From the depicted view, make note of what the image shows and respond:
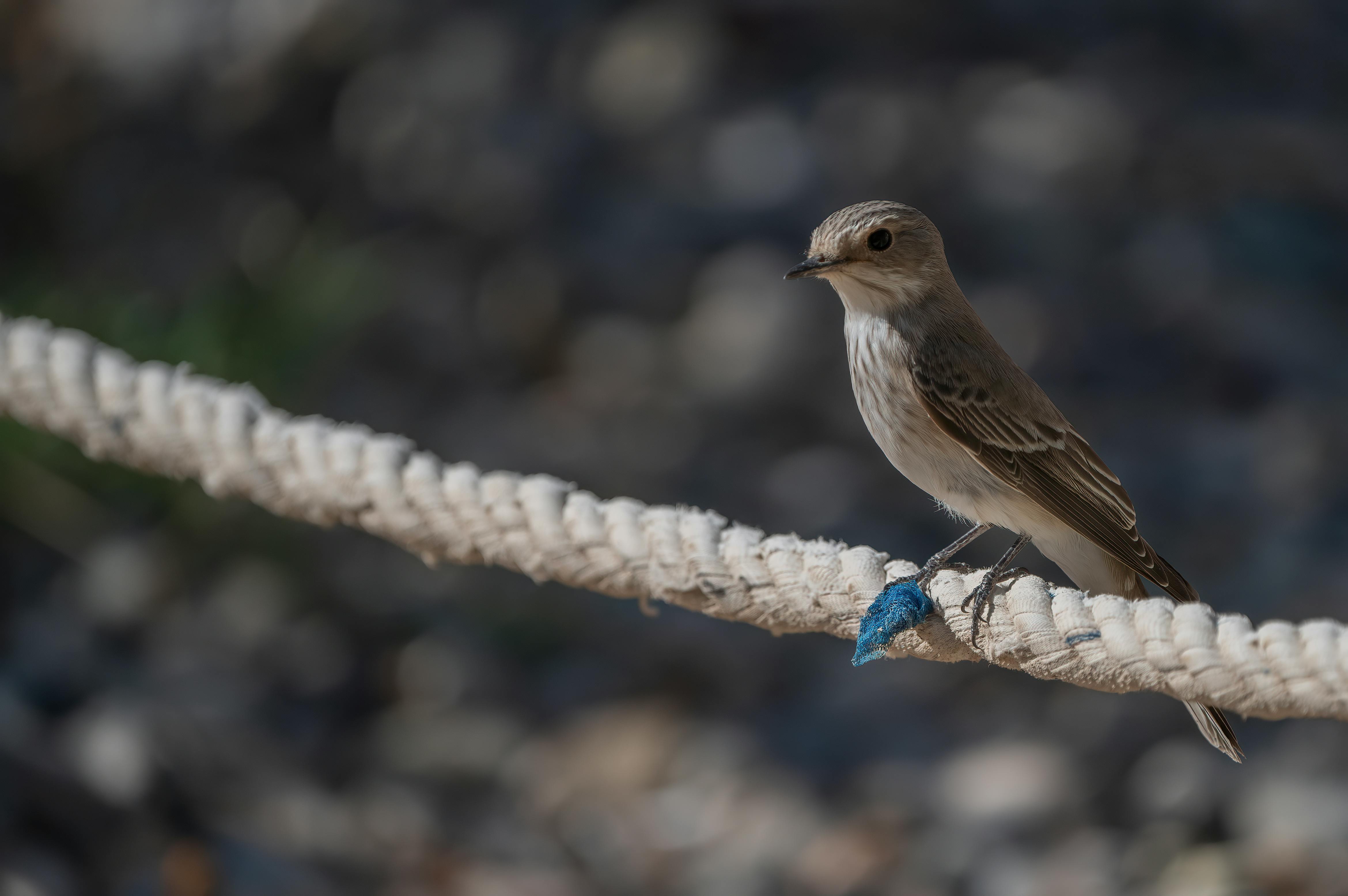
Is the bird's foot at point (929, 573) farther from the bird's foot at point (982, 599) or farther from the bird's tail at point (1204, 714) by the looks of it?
the bird's tail at point (1204, 714)

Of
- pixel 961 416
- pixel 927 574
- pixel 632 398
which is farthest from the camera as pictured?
pixel 632 398

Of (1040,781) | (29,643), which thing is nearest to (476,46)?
(29,643)

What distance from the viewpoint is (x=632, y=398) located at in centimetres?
528

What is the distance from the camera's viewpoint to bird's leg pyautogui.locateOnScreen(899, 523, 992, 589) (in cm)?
160

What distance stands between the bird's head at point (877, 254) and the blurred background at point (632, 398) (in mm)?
2134

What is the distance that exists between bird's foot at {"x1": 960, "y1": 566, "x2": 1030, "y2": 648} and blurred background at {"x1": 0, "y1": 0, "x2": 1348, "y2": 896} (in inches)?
84.4

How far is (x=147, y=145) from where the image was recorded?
598 centimetres

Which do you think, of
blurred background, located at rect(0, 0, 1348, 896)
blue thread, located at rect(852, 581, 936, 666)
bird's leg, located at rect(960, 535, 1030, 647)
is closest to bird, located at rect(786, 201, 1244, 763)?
bird's leg, located at rect(960, 535, 1030, 647)

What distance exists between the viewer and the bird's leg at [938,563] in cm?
160

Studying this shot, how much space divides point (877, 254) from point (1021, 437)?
0.38 metres

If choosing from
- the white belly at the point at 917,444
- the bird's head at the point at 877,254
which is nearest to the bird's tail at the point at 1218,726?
the white belly at the point at 917,444

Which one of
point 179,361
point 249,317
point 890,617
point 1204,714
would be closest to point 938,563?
point 890,617

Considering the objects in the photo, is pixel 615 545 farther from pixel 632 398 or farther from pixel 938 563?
pixel 632 398

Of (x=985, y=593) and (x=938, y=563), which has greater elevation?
(x=938, y=563)
